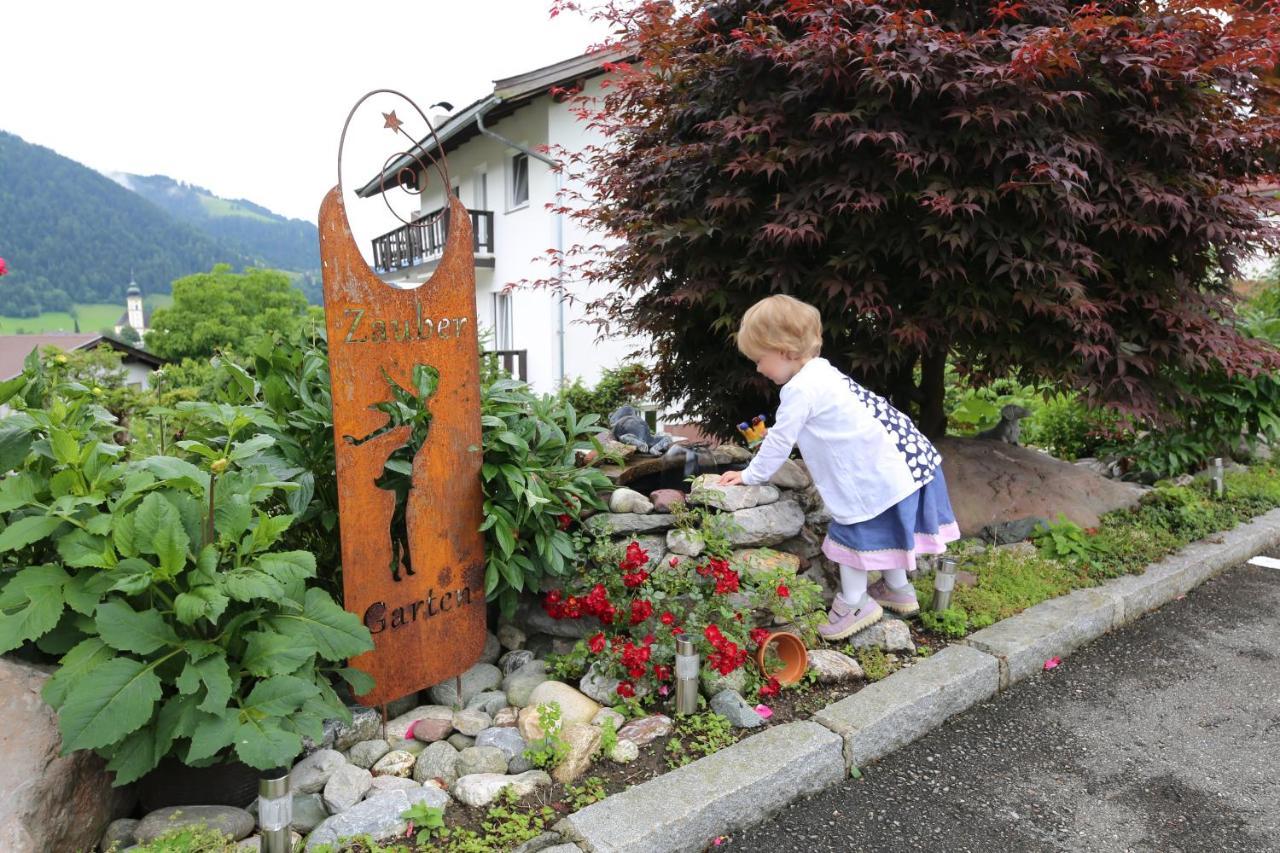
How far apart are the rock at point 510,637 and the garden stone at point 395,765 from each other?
2.59 ft

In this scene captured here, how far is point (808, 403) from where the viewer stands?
2910mm

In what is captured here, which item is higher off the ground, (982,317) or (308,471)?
(982,317)

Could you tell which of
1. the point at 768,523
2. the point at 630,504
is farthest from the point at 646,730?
the point at 768,523

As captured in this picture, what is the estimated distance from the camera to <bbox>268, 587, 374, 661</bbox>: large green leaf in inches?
82.6

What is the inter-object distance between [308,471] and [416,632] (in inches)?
26.5

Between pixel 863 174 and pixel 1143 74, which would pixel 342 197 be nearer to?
pixel 863 174

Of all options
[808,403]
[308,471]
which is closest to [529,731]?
[308,471]

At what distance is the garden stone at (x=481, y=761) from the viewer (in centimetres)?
236

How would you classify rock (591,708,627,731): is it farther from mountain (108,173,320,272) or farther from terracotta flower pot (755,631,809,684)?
mountain (108,173,320,272)

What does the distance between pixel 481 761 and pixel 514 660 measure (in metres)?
0.68

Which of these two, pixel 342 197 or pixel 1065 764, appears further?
pixel 1065 764

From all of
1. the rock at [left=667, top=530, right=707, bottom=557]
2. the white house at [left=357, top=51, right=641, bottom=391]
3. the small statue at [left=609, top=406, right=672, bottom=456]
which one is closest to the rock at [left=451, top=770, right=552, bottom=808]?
the rock at [left=667, top=530, right=707, bottom=557]

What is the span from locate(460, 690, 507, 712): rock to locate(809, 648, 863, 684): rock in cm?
117

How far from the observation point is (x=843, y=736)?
2.49 metres
